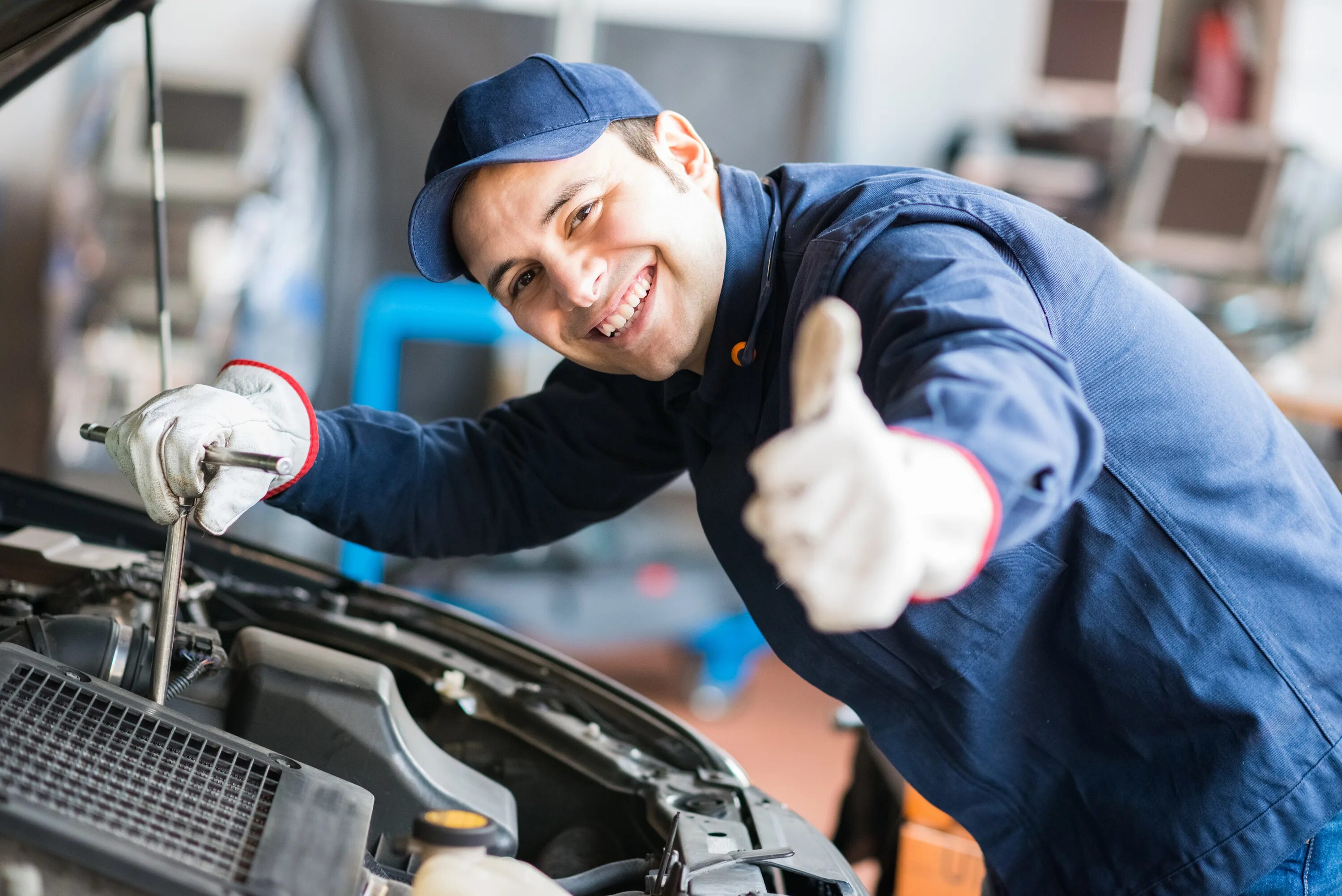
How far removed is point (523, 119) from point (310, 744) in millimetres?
571

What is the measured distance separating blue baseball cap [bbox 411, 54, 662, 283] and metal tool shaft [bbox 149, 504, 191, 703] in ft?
1.12

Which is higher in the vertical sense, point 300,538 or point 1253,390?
point 1253,390

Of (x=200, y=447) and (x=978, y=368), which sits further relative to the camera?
(x=200, y=447)

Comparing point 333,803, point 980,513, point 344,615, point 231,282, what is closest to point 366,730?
point 333,803

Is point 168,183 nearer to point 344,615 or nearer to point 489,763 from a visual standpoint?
point 344,615

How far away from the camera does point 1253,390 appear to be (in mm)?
1026

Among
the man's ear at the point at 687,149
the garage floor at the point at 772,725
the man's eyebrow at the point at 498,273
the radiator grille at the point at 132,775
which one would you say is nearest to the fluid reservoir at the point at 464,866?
the radiator grille at the point at 132,775

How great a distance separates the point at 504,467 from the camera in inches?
53.2

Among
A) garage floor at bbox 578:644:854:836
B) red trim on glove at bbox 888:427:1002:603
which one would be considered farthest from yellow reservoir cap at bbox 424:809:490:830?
garage floor at bbox 578:644:854:836

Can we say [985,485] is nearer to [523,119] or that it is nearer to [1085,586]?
[1085,586]

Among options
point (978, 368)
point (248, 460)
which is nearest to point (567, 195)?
point (248, 460)

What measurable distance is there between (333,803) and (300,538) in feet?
10.2

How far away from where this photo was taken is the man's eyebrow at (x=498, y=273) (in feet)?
3.47

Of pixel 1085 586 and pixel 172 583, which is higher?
pixel 1085 586
